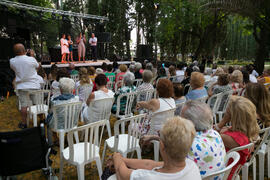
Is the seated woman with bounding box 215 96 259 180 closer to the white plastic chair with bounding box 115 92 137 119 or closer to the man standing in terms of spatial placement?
the white plastic chair with bounding box 115 92 137 119

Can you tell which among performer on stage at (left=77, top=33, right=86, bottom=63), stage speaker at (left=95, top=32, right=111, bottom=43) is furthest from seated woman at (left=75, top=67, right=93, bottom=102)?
stage speaker at (left=95, top=32, right=111, bottom=43)

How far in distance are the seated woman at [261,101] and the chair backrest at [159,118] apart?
0.90 metres

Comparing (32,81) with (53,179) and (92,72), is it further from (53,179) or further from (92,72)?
(53,179)

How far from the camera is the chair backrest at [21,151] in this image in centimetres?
160

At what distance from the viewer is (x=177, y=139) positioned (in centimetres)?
106

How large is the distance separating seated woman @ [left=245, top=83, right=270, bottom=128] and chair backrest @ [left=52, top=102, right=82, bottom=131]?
208cm

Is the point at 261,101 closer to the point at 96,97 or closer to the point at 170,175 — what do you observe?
the point at 170,175

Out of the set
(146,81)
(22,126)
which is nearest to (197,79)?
(146,81)

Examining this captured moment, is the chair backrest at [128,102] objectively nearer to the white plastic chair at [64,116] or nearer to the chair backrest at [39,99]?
the white plastic chair at [64,116]

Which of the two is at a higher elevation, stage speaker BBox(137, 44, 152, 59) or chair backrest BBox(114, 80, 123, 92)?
stage speaker BBox(137, 44, 152, 59)

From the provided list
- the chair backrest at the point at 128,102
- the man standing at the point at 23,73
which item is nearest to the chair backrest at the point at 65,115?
the chair backrest at the point at 128,102

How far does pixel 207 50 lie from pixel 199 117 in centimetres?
1699

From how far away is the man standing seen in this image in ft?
11.1

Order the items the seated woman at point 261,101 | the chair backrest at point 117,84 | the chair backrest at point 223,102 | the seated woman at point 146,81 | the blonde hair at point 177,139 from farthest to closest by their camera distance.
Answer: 1. the chair backrest at point 117,84
2. the seated woman at point 146,81
3. the chair backrest at point 223,102
4. the seated woman at point 261,101
5. the blonde hair at point 177,139
